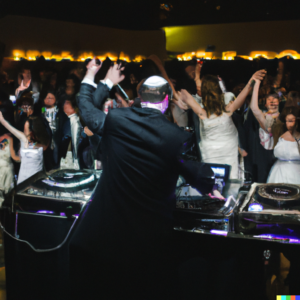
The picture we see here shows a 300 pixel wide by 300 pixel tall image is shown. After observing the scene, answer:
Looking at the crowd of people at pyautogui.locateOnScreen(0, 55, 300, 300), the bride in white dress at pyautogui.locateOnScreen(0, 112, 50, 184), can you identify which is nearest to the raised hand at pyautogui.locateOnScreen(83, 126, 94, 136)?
the crowd of people at pyautogui.locateOnScreen(0, 55, 300, 300)

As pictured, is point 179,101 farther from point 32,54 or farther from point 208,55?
point 32,54

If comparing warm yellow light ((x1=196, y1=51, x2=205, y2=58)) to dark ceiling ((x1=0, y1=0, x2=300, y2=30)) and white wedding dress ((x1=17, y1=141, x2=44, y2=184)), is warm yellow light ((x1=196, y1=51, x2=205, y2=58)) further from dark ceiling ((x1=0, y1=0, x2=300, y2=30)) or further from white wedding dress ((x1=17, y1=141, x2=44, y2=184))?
white wedding dress ((x1=17, y1=141, x2=44, y2=184))

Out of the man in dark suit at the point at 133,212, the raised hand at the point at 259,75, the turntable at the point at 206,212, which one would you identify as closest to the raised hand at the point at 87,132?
the turntable at the point at 206,212

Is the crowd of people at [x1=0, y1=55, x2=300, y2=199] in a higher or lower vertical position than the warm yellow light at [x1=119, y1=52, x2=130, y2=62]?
lower

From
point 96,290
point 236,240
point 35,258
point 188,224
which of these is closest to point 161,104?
point 188,224

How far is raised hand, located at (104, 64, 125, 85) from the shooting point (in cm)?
246

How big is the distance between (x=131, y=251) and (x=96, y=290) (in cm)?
27

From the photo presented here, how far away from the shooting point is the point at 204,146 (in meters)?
2.34

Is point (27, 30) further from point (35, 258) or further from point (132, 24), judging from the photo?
point (35, 258)

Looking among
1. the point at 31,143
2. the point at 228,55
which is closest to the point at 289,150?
the point at 228,55

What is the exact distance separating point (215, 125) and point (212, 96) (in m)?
0.21

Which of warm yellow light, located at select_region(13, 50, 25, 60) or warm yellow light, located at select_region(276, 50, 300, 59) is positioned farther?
warm yellow light, located at select_region(13, 50, 25, 60)

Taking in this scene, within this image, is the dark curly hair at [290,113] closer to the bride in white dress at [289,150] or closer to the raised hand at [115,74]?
the bride in white dress at [289,150]

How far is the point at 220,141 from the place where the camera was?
231 cm
